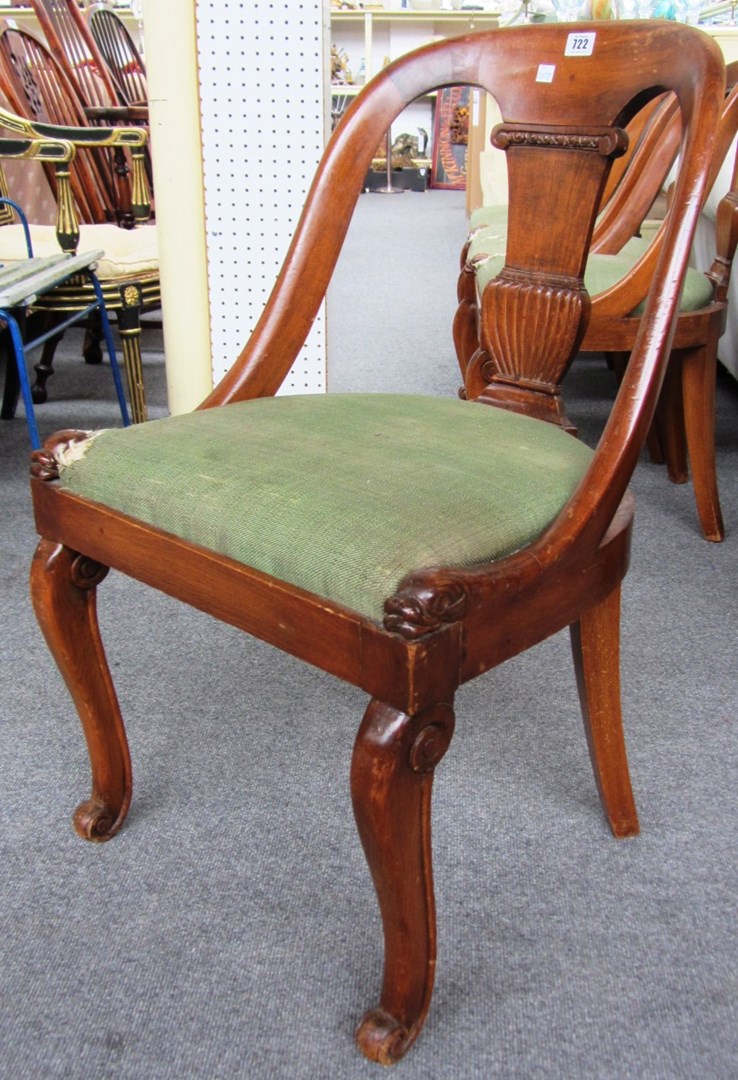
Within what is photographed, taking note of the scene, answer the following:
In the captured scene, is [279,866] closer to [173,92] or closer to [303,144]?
[303,144]

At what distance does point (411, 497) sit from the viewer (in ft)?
2.37

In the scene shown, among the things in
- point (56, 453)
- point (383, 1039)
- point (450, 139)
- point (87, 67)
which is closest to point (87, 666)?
point (56, 453)

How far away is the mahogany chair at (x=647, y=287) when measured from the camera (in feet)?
5.09

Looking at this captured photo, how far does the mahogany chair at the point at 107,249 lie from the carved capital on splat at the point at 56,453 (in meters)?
1.23

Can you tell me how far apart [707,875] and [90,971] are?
0.61m

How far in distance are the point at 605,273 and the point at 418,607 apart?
46.5 inches

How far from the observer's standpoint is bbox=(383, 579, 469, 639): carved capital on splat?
24.4 inches

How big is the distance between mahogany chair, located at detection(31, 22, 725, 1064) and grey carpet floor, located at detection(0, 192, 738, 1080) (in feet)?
0.24

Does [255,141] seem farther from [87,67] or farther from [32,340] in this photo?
Answer: [87,67]

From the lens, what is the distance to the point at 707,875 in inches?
39.0

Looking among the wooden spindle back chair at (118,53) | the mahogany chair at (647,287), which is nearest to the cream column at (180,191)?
the mahogany chair at (647,287)

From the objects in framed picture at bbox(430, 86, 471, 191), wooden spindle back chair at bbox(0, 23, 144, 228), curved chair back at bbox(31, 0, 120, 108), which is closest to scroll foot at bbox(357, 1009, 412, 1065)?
wooden spindle back chair at bbox(0, 23, 144, 228)

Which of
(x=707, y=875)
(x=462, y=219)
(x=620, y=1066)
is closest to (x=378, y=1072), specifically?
(x=620, y=1066)

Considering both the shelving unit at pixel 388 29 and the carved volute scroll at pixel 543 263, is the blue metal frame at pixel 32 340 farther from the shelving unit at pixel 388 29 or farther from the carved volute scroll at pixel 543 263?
the shelving unit at pixel 388 29
